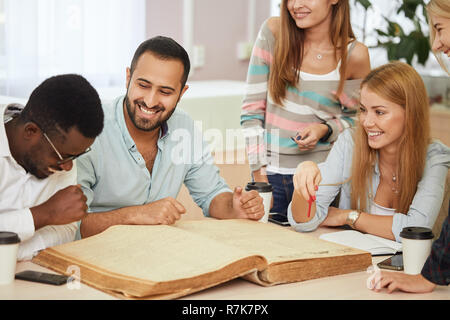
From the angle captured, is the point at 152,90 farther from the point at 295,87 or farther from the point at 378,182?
the point at 378,182

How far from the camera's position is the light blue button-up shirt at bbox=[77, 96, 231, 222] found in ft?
6.30

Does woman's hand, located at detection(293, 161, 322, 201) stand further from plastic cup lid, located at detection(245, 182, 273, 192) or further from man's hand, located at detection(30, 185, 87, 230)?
man's hand, located at detection(30, 185, 87, 230)

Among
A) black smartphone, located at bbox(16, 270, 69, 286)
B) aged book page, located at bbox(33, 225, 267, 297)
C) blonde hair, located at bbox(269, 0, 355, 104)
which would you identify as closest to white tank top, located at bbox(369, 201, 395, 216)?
blonde hair, located at bbox(269, 0, 355, 104)

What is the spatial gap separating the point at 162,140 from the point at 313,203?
0.50m

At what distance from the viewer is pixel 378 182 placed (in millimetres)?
2066

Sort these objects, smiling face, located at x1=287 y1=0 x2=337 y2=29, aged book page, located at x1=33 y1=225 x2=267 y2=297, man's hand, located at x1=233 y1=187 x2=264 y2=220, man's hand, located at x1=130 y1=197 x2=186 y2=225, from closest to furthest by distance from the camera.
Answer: aged book page, located at x1=33 y1=225 x2=267 y2=297 < man's hand, located at x1=130 y1=197 x2=186 y2=225 < man's hand, located at x1=233 y1=187 x2=264 y2=220 < smiling face, located at x1=287 y1=0 x2=337 y2=29

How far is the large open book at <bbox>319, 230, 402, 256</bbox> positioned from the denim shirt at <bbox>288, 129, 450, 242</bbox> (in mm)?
72

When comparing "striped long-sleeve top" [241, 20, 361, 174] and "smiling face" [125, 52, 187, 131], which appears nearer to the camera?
"smiling face" [125, 52, 187, 131]

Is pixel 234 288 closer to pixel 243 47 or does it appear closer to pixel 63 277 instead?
pixel 63 277

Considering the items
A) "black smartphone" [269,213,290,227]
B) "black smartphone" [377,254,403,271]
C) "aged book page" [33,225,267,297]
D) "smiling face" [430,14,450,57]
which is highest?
"smiling face" [430,14,450,57]

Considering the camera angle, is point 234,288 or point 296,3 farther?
point 296,3

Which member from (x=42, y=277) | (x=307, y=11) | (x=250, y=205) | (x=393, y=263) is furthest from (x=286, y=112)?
(x=42, y=277)

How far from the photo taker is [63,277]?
137cm
